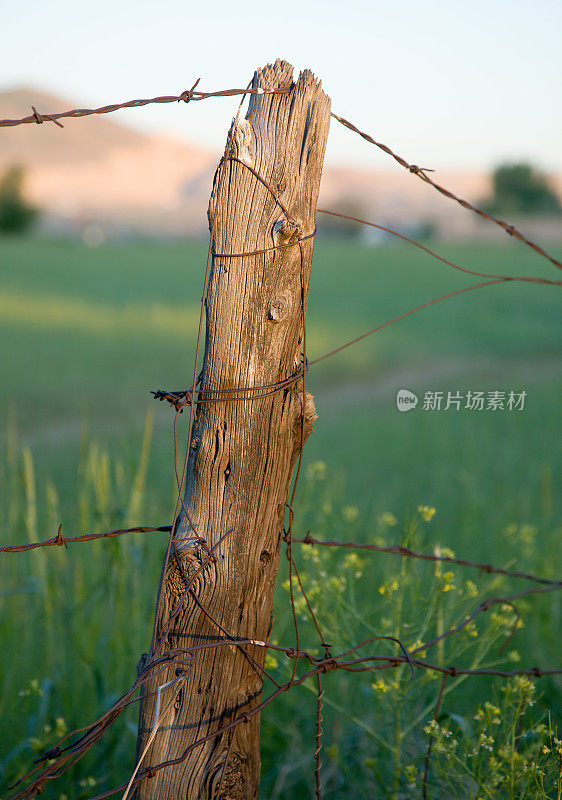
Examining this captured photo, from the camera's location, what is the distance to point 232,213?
1.12 metres

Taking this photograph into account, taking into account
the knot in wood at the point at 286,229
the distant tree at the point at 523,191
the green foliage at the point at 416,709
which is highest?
the distant tree at the point at 523,191

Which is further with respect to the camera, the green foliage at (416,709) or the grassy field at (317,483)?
the grassy field at (317,483)

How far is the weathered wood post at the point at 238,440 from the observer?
3.64 feet

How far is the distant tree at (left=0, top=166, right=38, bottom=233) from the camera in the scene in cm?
4134

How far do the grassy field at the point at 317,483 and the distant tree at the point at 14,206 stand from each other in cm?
2711

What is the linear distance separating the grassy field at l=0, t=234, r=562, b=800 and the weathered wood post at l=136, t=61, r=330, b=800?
44 cm

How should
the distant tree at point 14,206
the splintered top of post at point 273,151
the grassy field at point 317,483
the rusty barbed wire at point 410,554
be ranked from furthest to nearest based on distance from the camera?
the distant tree at point 14,206, the grassy field at point 317,483, the rusty barbed wire at point 410,554, the splintered top of post at point 273,151

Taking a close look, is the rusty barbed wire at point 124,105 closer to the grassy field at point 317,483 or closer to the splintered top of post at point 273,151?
the splintered top of post at point 273,151
